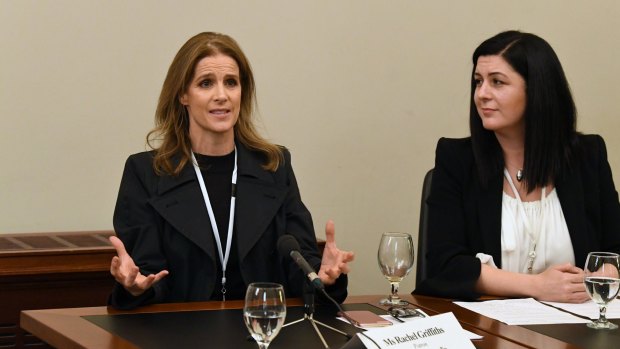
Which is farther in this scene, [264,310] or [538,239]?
[538,239]

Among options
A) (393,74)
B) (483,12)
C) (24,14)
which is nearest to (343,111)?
(393,74)

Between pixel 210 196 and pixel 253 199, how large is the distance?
14cm

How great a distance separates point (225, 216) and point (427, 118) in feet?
6.26

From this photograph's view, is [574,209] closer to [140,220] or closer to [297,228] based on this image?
[297,228]

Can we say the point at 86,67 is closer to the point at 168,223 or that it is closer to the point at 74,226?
the point at 74,226

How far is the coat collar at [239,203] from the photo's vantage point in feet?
9.71

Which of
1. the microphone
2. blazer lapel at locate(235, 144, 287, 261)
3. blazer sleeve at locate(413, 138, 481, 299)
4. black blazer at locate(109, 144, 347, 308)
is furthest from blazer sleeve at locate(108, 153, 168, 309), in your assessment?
blazer sleeve at locate(413, 138, 481, 299)

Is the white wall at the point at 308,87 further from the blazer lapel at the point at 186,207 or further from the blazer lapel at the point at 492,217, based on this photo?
the blazer lapel at the point at 492,217

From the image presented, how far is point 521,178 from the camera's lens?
10.8 ft

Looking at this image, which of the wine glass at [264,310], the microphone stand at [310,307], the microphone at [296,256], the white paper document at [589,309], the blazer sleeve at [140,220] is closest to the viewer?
the wine glass at [264,310]

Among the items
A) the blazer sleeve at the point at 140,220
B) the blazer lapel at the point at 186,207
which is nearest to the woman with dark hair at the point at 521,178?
the blazer lapel at the point at 186,207

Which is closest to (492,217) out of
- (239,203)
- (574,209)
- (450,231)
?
(450,231)

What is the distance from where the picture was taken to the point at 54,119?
3.97m

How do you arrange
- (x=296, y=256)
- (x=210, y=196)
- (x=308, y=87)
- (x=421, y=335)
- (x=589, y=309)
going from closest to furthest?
(x=421, y=335)
(x=296, y=256)
(x=589, y=309)
(x=210, y=196)
(x=308, y=87)
